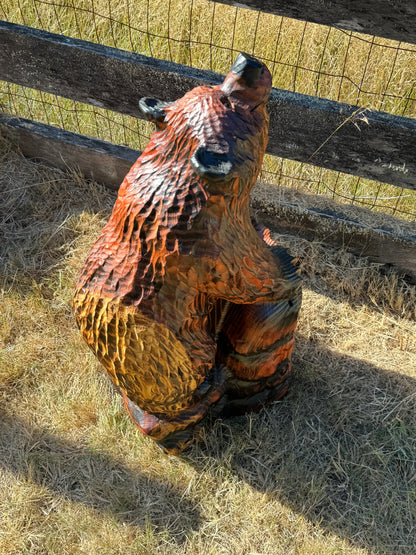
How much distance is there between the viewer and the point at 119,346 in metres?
1.58

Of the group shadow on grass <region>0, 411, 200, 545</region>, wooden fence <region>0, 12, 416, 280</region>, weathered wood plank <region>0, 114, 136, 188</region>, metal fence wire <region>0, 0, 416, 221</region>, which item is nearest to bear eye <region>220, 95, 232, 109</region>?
wooden fence <region>0, 12, 416, 280</region>

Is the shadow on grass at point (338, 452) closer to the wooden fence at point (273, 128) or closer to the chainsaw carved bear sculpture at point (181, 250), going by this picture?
the chainsaw carved bear sculpture at point (181, 250)

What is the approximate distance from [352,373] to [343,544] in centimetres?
78

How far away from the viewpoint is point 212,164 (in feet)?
4.45

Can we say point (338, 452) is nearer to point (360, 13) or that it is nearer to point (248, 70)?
point (248, 70)

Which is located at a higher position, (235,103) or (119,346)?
(235,103)

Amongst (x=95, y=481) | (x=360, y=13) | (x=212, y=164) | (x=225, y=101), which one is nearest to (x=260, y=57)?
(x=360, y=13)

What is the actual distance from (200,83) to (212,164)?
53.8 inches

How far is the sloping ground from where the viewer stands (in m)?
1.92

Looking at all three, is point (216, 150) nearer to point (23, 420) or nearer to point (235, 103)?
point (235, 103)

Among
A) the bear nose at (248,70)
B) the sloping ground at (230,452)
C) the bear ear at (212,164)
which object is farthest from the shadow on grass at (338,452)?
the bear nose at (248,70)

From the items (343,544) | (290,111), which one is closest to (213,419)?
Answer: (343,544)

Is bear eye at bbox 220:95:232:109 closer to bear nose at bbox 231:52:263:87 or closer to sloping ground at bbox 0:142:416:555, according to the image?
bear nose at bbox 231:52:263:87

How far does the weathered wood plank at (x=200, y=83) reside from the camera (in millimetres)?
2504
